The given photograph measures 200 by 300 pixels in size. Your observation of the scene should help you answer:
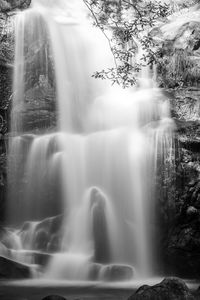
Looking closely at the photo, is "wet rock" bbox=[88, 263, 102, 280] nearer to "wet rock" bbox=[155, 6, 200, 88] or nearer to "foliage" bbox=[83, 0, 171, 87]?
"foliage" bbox=[83, 0, 171, 87]

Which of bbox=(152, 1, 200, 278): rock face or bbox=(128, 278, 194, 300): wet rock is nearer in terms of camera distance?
bbox=(128, 278, 194, 300): wet rock

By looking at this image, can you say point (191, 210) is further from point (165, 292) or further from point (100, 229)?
point (165, 292)

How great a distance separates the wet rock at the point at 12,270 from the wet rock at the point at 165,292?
5.15 m

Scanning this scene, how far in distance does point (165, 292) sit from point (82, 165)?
29.3ft

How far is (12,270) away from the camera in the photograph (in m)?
12.0

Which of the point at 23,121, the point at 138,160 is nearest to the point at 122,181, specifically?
the point at 138,160

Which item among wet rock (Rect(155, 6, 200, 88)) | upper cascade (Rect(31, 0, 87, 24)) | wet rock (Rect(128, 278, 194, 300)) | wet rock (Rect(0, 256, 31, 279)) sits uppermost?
upper cascade (Rect(31, 0, 87, 24))

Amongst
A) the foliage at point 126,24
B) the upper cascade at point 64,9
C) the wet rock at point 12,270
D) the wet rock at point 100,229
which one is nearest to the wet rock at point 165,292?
the foliage at point 126,24

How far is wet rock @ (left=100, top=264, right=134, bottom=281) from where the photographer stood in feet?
40.9

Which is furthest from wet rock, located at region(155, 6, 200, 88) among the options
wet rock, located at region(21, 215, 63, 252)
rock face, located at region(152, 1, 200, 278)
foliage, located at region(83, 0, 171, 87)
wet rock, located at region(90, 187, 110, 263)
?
foliage, located at region(83, 0, 171, 87)

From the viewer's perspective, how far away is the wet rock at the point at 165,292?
304 inches

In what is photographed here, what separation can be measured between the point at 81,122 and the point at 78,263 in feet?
26.5

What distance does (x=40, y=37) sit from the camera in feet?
69.3

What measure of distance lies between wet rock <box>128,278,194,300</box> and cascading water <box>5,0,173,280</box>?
4.67 m
